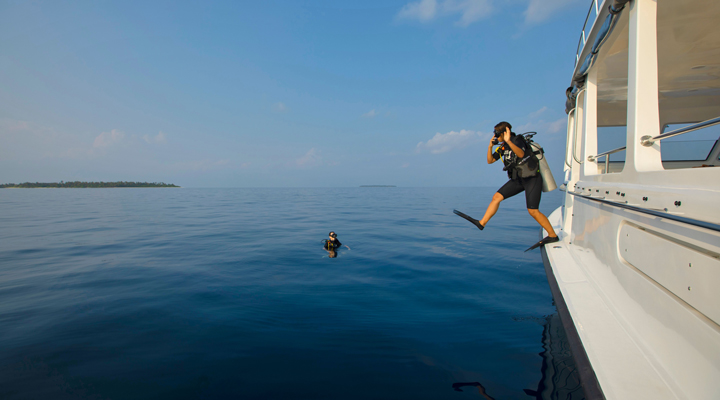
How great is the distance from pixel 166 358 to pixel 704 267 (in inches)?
164

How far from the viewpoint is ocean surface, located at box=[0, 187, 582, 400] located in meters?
2.76

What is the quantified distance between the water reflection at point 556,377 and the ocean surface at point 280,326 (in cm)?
1

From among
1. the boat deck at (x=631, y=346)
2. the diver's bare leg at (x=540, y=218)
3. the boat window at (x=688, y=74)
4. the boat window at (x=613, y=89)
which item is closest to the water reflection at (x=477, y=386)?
the boat deck at (x=631, y=346)

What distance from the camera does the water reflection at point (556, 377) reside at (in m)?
2.52

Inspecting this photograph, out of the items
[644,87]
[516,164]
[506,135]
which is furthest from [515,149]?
[644,87]

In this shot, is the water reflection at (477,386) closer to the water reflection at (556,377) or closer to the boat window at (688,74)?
the water reflection at (556,377)

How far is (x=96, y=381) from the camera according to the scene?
9.33 ft

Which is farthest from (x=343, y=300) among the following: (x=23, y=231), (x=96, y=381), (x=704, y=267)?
(x=23, y=231)

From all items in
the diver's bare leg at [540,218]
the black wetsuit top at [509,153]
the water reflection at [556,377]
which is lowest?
the water reflection at [556,377]

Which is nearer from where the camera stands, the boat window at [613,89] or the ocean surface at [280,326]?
the ocean surface at [280,326]

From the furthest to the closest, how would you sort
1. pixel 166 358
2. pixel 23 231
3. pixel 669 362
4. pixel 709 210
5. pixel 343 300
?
pixel 23 231, pixel 343 300, pixel 166 358, pixel 669 362, pixel 709 210

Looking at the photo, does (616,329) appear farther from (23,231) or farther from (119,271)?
(23,231)

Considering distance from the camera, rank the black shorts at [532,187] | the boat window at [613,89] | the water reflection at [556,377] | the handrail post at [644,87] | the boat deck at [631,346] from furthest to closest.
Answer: the black shorts at [532,187], the boat window at [613,89], the handrail post at [644,87], the water reflection at [556,377], the boat deck at [631,346]

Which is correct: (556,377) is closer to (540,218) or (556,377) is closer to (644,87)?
(644,87)
